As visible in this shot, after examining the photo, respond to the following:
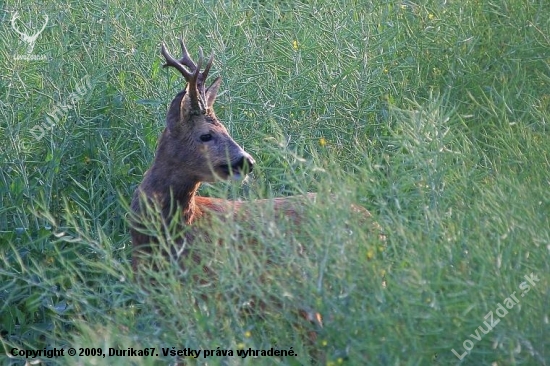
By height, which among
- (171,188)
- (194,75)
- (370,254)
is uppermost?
(370,254)

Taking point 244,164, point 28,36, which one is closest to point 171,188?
point 244,164

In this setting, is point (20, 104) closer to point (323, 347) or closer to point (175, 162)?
point (175, 162)

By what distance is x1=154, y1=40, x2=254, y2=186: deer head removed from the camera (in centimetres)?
614

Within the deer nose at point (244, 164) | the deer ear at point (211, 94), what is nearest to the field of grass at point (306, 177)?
the deer nose at point (244, 164)

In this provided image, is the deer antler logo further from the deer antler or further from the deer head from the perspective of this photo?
the deer head

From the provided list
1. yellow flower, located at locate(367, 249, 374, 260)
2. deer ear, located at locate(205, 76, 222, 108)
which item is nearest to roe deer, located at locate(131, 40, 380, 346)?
deer ear, located at locate(205, 76, 222, 108)

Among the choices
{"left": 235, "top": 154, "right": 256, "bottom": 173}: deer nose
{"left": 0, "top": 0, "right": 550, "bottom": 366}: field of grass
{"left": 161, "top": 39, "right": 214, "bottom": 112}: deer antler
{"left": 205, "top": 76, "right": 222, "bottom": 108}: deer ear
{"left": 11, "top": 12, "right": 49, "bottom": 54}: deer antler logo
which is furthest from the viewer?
{"left": 11, "top": 12, "right": 49, "bottom": 54}: deer antler logo

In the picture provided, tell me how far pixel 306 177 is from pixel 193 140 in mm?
725

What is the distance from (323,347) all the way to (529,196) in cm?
123

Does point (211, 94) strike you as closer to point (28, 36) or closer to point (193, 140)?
point (193, 140)

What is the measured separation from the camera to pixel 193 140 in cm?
625

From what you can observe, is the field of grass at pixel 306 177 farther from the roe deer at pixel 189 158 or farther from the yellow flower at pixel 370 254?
the roe deer at pixel 189 158

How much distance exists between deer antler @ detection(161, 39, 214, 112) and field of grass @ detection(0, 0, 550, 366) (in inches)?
19.7

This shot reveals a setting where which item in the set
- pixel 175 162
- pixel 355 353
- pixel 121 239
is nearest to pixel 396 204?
pixel 355 353
